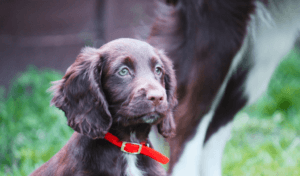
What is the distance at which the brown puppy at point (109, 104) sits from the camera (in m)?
1.75

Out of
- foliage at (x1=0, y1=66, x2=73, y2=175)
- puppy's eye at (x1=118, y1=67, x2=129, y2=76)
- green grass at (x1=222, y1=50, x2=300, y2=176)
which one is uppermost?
puppy's eye at (x1=118, y1=67, x2=129, y2=76)

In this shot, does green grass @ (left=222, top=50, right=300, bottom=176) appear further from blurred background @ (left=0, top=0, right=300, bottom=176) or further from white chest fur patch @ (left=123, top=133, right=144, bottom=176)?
white chest fur patch @ (left=123, top=133, right=144, bottom=176)

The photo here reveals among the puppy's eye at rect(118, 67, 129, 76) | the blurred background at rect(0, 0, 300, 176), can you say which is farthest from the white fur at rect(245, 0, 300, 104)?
the puppy's eye at rect(118, 67, 129, 76)

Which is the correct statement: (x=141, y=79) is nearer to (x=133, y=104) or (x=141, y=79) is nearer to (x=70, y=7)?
(x=133, y=104)

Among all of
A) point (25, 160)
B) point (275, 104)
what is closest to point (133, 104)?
point (25, 160)

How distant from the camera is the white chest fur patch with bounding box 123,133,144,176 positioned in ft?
6.32

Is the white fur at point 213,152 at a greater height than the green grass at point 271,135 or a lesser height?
greater

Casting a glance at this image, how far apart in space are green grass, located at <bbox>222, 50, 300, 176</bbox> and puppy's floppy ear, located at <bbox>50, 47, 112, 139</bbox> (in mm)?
1878

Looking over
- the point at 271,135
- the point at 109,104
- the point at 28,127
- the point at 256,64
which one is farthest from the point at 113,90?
the point at 271,135

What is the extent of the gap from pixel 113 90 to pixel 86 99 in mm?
147

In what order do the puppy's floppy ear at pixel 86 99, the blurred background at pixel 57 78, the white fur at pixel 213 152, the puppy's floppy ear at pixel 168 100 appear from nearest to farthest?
1. the puppy's floppy ear at pixel 86 99
2. the puppy's floppy ear at pixel 168 100
3. the white fur at pixel 213 152
4. the blurred background at pixel 57 78

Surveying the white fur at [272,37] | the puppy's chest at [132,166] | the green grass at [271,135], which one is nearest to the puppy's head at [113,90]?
the puppy's chest at [132,166]

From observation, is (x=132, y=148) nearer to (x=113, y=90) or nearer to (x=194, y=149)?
(x=113, y=90)

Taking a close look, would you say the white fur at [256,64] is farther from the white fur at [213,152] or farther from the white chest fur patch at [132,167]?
the white chest fur patch at [132,167]
